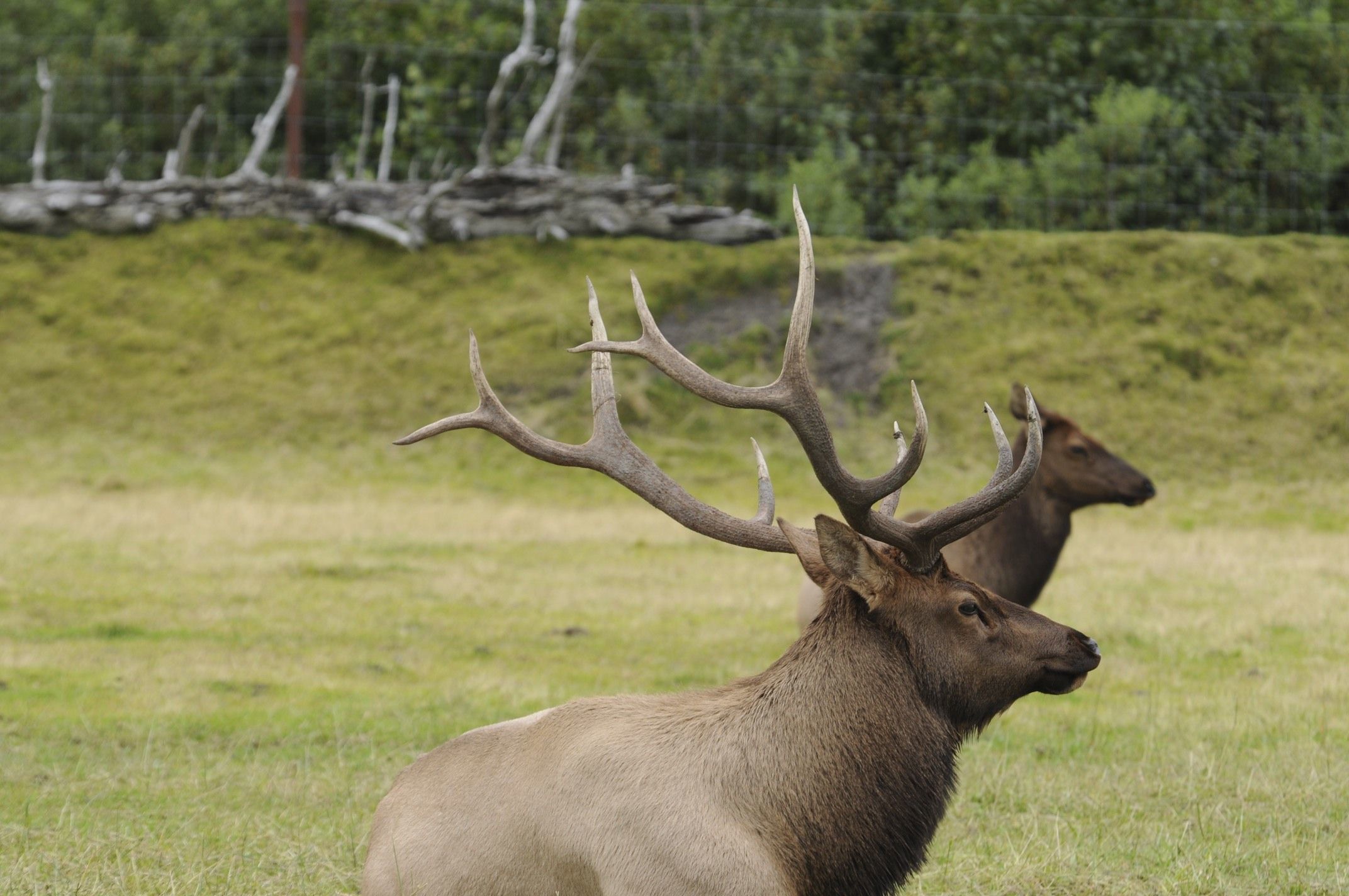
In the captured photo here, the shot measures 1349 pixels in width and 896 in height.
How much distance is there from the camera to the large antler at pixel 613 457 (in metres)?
4.74

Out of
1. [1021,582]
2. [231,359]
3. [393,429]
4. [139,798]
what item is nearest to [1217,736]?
[1021,582]

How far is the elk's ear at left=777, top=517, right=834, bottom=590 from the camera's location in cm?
445

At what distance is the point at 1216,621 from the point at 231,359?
1707 cm

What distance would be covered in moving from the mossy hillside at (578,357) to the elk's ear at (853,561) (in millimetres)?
15409

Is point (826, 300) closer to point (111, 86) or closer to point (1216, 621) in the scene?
point (1216, 621)

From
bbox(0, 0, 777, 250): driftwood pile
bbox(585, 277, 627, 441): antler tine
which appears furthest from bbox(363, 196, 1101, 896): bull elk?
bbox(0, 0, 777, 250): driftwood pile

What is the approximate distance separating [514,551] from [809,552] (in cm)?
1125

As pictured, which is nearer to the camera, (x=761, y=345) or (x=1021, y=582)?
(x=1021, y=582)

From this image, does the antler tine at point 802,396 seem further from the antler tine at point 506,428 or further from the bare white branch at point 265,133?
the bare white branch at point 265,133

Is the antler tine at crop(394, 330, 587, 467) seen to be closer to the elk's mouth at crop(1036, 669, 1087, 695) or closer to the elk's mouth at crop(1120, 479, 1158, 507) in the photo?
the elk's mouth at crop(1036, 669, 1087, 695)

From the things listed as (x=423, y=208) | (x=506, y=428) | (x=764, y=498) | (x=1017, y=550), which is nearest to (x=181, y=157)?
(x=423, y=208)

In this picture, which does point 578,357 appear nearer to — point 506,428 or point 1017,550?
point 1017,550

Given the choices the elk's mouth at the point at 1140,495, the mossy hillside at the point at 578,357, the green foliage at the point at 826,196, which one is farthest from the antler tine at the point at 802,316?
the green foliage at the point at 826,196

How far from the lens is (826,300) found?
25.1 m
